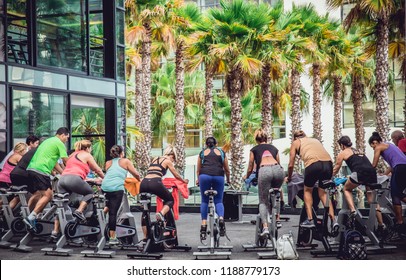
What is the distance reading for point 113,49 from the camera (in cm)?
1733

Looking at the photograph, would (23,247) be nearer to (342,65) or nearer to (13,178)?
(13,178)

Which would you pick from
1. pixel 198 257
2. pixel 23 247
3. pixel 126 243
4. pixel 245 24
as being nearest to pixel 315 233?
pixel 198 257

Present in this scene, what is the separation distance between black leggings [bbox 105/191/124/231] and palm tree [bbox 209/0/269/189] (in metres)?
10.9

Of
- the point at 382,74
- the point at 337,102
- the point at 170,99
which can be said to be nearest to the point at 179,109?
the point at 170,99

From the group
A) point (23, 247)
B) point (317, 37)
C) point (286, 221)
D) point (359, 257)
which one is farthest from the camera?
point (317, 37)

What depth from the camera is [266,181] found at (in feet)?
29.4

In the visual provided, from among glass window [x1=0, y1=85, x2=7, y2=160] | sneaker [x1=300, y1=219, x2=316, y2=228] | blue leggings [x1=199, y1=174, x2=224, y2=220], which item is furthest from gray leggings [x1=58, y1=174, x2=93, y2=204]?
glass window [x1=0, y1=85, x2=7, y2=160]

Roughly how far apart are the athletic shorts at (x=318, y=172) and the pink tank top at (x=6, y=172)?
4651mm

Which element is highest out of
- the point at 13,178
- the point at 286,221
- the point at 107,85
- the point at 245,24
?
the point at 245,24

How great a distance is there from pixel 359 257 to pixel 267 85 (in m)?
15.4

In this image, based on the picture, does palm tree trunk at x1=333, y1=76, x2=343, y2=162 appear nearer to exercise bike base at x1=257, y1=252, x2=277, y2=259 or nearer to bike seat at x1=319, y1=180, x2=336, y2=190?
bike seat at x1=319, y1=180, x2=336, y2=190

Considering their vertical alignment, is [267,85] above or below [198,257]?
above

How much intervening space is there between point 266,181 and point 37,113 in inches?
270
